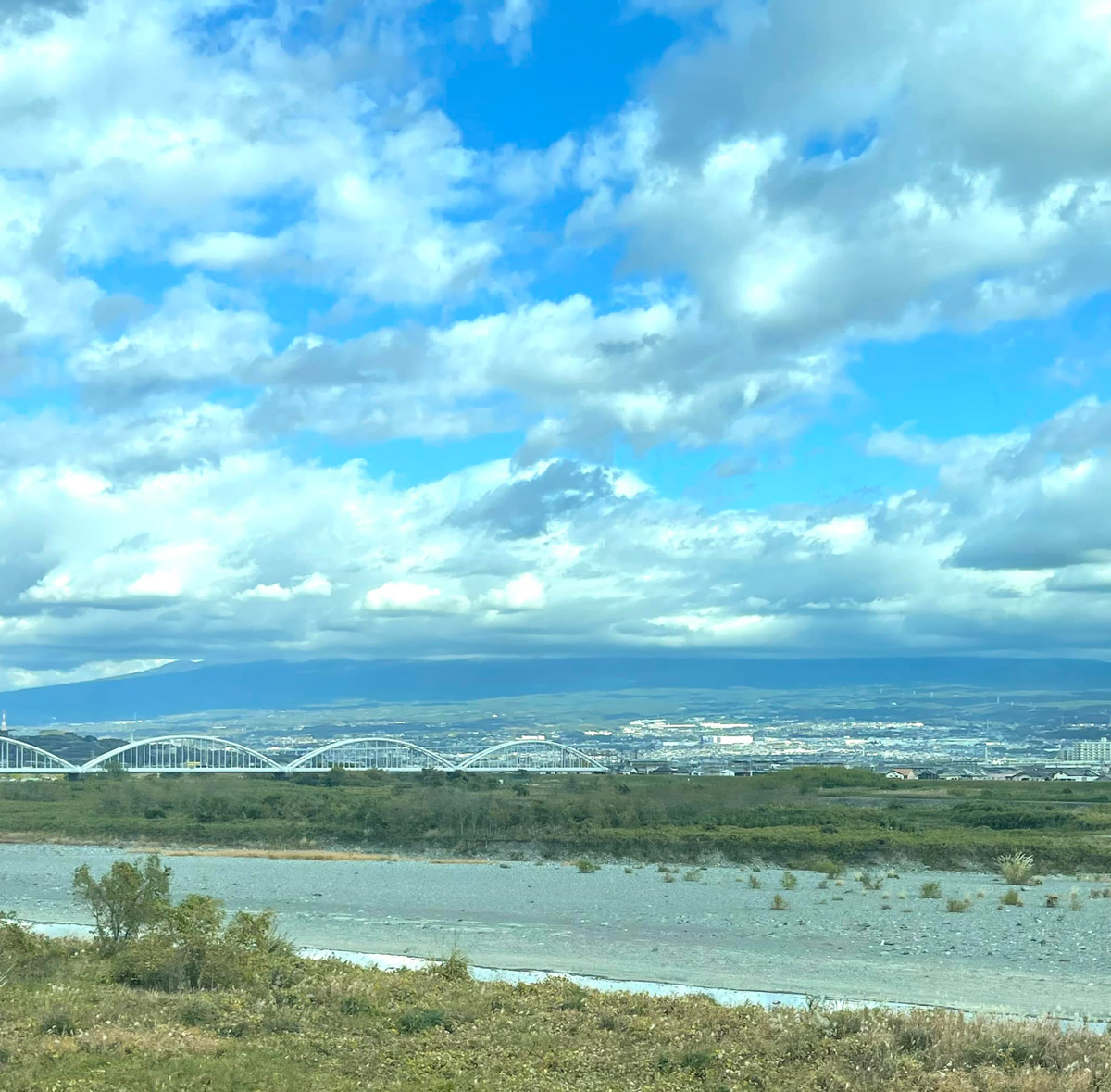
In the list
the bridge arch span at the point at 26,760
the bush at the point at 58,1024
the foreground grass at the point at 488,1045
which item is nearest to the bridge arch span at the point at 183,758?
the bridge arch span at the point at 26,760

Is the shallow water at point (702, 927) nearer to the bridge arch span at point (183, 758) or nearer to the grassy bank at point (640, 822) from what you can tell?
the grassy bank at point (640, 822)

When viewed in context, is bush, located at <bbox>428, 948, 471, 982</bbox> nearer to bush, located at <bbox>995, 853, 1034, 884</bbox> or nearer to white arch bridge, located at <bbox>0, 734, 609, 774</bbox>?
bush, located at <bbox>995, 853, 1034, 884</bbox>

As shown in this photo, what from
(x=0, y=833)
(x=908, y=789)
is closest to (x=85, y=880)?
(x=0, y=833)

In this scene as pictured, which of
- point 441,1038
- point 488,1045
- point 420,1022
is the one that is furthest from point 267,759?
point 488,1045

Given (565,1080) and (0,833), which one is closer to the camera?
(565,1080)

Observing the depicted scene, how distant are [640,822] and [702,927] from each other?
31.9 metres

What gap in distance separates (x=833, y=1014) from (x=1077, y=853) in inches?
1403

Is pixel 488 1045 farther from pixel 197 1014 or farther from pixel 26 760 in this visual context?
pixel 26 760

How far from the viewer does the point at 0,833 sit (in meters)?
63.6

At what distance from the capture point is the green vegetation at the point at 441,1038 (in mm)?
12023

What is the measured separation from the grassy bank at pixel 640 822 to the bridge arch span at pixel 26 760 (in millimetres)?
38905

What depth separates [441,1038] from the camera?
13.9m

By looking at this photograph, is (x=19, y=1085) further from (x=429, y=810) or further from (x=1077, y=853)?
(x=429, y=810)

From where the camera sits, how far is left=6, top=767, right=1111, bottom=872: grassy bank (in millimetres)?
47625
